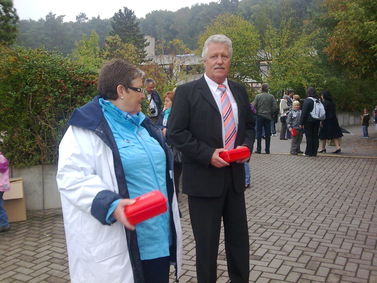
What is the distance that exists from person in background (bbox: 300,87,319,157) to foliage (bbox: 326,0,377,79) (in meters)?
2.06

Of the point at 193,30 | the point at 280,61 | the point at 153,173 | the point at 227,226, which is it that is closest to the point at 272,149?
the point at 227,226

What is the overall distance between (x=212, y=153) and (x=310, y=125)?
896 cm

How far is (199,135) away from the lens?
10.2 ft

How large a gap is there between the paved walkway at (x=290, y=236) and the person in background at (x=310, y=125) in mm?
2560

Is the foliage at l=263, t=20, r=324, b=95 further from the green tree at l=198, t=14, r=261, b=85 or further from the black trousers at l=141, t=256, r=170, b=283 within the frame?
the black trousers at l=141, t=256, r=170, b=283

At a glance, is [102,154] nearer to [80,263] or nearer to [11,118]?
[80,263]

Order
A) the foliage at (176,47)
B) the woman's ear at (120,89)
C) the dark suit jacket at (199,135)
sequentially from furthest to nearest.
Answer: the foliage at (176,47) → the dark suit jacket at (199,135) → the woman's ear at (120,89)

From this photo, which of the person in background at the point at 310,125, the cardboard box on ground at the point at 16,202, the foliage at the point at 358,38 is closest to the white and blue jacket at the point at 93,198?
the cardboard box on ground at the point at 16,202

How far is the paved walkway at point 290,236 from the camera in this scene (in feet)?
13.3

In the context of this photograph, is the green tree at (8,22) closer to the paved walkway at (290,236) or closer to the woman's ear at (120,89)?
the paved walkway at (290,236)

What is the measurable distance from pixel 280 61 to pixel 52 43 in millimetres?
53790

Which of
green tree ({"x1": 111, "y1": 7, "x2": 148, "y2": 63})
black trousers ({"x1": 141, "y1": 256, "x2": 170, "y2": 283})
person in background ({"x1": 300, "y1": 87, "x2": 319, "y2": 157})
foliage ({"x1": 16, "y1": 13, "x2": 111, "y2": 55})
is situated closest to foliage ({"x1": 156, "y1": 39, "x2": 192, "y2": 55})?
person in background ({"x1": 300, "y1": 87, "x2": 319, "y2": 157})

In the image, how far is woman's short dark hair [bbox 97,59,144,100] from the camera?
7.55 feet

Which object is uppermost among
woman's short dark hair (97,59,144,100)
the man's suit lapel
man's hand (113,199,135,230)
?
woman's short dark hair (97,59,144,100)
